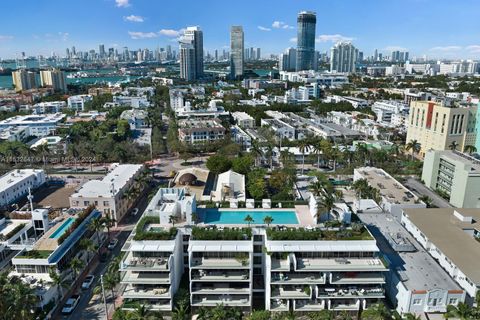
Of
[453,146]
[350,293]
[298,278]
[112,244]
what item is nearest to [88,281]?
[112,244]

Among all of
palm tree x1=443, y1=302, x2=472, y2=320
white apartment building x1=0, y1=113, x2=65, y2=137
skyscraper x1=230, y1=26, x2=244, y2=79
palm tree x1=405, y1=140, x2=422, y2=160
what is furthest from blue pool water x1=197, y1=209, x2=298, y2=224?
skyscraper x1=230, y1=26, x2=244, y2=79

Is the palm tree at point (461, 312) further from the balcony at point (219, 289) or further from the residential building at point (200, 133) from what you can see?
the residential building at point (200, 133)

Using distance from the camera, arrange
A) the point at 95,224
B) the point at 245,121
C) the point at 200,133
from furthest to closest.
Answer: the point at 245,121, the point at 200,133, the point at 95,224

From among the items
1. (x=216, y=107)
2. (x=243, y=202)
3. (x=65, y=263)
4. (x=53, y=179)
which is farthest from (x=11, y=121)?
(x=243, y=202)

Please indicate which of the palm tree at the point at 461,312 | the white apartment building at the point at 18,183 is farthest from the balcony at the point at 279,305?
the white apartment building at the point at 18,183

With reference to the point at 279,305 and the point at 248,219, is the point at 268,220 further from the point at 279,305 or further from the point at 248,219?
the point at 279,305

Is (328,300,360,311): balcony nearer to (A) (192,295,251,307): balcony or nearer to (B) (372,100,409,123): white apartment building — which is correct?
(A) (192,295,251,307): balcony

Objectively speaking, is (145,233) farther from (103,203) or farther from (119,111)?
(119,111)
